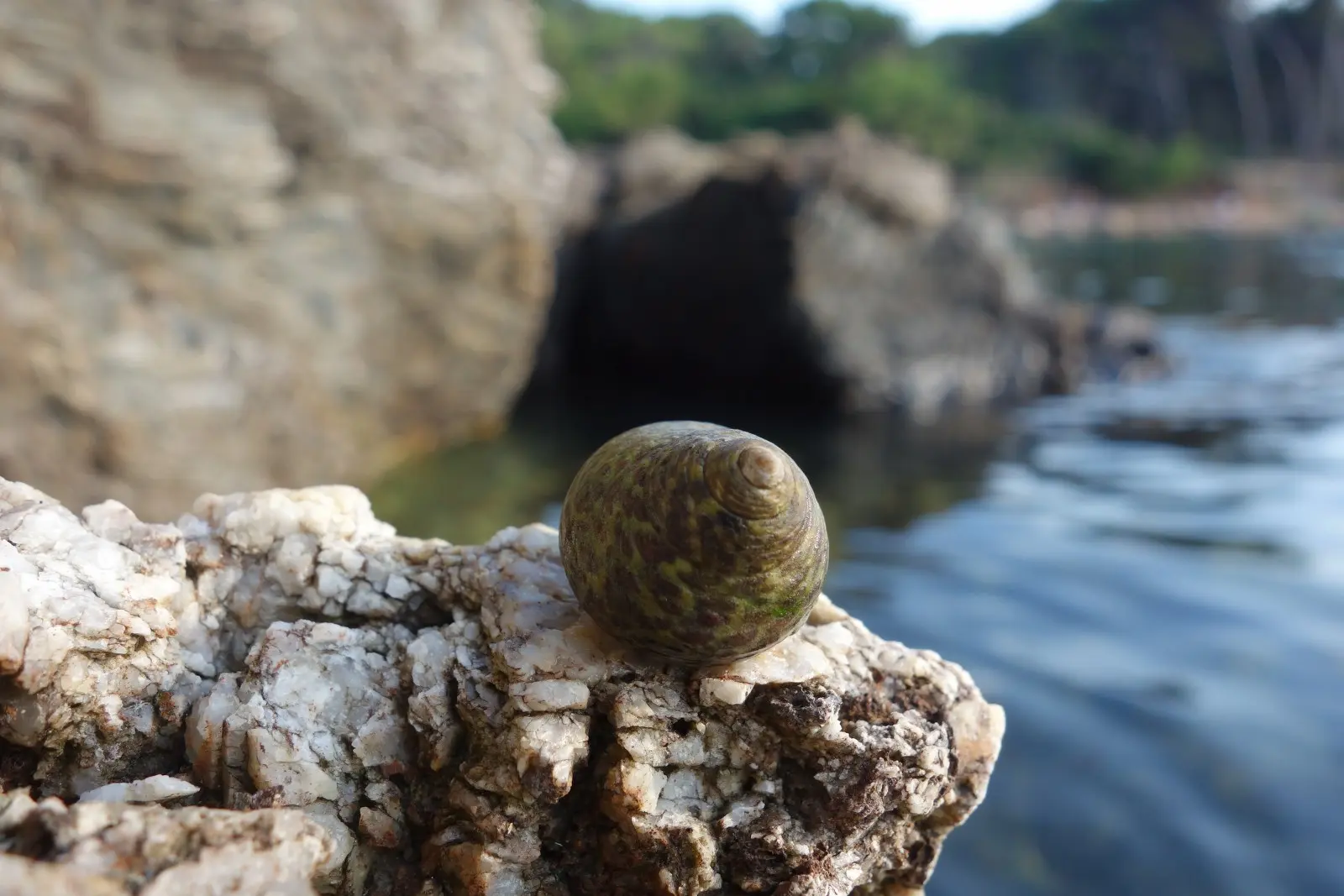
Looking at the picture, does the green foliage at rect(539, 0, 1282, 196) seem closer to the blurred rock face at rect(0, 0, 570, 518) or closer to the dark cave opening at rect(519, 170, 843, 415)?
the dark cave opening at rect(519, 170, 843, 415)

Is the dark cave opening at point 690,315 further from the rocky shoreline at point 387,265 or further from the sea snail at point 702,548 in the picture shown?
the sea snail at point 702,548

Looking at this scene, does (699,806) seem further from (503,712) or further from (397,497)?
(397,497)

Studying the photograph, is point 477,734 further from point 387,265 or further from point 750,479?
point 387,265

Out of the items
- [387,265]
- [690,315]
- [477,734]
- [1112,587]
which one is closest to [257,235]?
[387,265]

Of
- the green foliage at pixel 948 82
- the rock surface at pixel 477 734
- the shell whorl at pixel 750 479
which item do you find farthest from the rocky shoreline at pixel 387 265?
the green foliage at pixel 948 82

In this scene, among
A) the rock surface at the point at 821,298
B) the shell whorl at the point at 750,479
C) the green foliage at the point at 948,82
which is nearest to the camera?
the shell whorl at the point at 750,479
